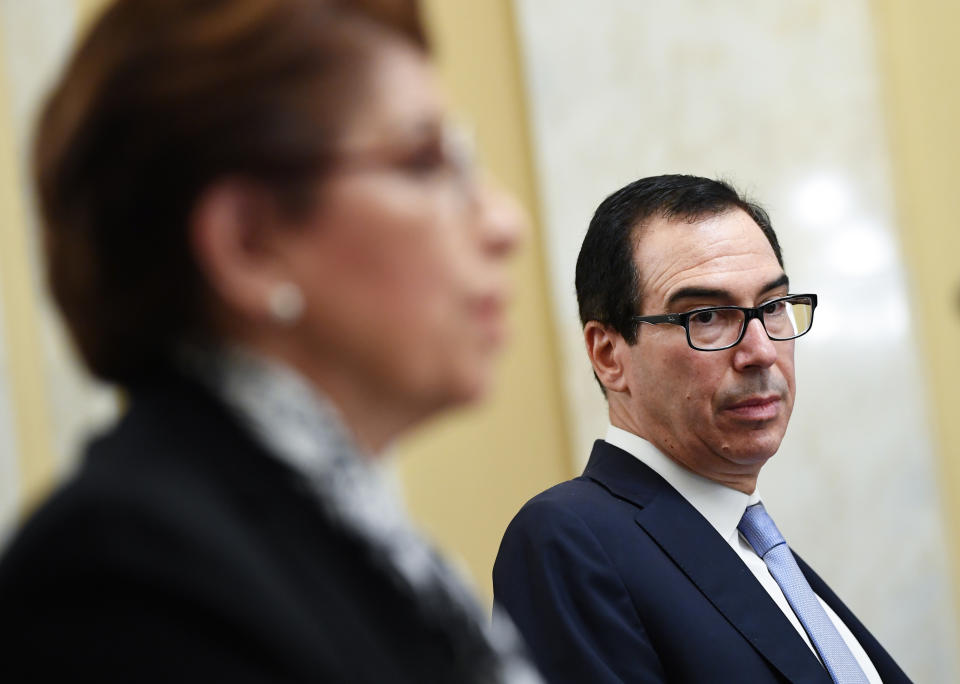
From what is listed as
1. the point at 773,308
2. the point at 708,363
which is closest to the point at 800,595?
the point at 708,363

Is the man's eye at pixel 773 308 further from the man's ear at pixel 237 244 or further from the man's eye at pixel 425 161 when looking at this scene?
the man's ear at pixel 237 244

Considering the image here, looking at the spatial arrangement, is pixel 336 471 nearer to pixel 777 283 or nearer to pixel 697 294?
pixel 697 294

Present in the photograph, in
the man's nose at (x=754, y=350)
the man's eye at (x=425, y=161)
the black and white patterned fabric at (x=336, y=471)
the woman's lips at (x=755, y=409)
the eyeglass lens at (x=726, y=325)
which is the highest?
the man's eye at (x=425, y=161)

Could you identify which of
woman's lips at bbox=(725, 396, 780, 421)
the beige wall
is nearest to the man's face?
woman's lips at bbox=(725, 396, 780, 421)

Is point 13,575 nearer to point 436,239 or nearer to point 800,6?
point 436,239

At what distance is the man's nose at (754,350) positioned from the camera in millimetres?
2418

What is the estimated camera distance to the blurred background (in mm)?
4348

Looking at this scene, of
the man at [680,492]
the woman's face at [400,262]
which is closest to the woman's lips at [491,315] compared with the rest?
the woman's face at [400,262]

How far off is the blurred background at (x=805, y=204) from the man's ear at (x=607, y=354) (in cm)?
169

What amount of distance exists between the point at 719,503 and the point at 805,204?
2.34m

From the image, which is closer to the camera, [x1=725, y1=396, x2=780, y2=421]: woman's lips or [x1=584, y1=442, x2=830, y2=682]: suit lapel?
[x1=584, y1=442, x2=830, y2=682]: suit lapel

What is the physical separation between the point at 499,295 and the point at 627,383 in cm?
146

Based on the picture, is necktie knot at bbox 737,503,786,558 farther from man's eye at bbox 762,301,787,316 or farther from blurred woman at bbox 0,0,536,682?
blurred woman at bbox 0,0,536,682

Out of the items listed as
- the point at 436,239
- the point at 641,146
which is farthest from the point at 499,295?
the point at 641,146
